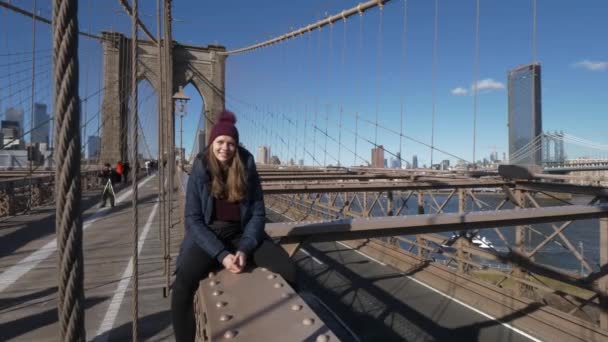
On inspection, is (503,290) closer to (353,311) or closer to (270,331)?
(353,311)

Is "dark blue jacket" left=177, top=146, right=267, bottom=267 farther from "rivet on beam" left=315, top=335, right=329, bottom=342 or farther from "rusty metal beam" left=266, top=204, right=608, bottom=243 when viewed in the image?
"rivet on beam" left=315, top=335, right=329, bottom=342

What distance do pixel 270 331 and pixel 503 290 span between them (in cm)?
542

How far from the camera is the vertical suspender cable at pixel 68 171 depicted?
84 centimetres

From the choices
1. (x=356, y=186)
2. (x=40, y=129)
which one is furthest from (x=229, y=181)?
(x=40, y=129)

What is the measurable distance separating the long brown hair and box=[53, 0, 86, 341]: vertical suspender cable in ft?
2.82

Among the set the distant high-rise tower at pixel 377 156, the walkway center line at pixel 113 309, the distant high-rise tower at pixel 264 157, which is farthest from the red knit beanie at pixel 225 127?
the distant high-rise tower at pixel 264 157

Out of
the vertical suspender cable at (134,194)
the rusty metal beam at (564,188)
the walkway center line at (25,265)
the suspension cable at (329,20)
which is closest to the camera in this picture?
the vertical suspender cable at (134,194)

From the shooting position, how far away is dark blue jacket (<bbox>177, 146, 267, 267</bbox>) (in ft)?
5.23

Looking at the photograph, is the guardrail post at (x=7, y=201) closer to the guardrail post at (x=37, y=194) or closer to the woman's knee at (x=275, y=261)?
the guardrail post at (x=37, y=194)

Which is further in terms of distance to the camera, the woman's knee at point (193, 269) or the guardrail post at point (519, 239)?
the guardrail post at point (519, 239)

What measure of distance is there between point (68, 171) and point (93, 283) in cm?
366

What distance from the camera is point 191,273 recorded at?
158 cm

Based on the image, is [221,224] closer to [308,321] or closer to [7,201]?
[308,321]

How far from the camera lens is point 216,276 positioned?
1465 mm
